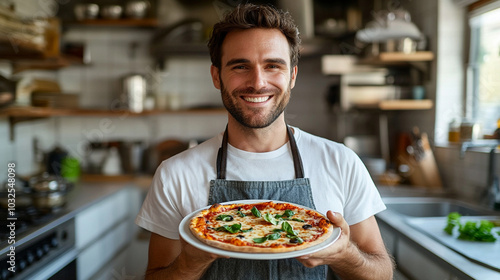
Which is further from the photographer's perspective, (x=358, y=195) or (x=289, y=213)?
(x=358, y=195)

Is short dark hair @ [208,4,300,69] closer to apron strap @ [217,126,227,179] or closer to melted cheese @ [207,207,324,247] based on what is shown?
apron strap @ [217,126,227,179]

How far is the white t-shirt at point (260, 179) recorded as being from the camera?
1.29 meters

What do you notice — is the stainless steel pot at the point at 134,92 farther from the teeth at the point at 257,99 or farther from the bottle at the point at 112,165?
the teeth at the point at 257,99

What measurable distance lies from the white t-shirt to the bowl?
2.53 meters

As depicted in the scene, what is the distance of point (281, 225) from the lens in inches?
46.2

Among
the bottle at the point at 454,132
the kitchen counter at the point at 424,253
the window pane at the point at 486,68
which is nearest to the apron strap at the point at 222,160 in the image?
the kitchen counter at the point at 424,253

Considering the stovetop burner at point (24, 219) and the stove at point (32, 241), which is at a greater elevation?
the stovetop burner at point (24, 219)

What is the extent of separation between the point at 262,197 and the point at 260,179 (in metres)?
0.06

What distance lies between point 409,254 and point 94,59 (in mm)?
3168

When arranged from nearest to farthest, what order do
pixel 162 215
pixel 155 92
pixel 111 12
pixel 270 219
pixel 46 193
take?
pixel 270 219
pixel 162 215
pixel 46 193
pixel 111 12
pixel 155 92

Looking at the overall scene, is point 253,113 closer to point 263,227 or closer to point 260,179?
point 260,179

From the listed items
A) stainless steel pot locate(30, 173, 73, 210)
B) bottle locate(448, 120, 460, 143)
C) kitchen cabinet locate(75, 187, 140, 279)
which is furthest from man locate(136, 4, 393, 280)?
bottle locate(448, 120, 460, 143)

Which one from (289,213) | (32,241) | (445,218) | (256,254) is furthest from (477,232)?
(32,241)

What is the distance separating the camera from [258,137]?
135 cm
